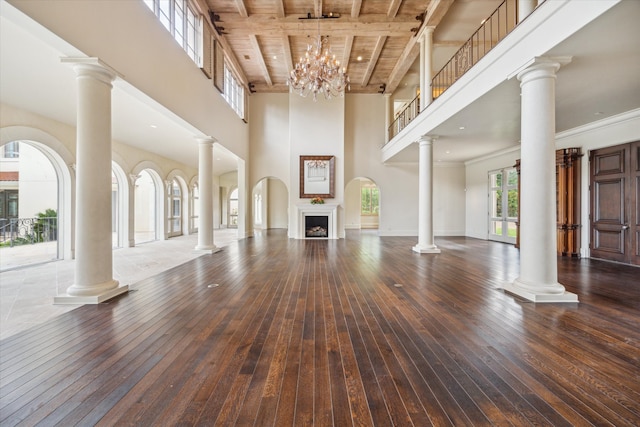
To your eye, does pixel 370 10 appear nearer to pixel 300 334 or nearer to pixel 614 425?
pixel 300 334

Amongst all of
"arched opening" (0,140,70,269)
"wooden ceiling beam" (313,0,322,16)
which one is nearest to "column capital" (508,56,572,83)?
"wooden ceiling beam" (313,0,322,16)

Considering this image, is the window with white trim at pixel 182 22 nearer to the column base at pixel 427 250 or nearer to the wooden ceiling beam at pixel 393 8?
the wooden ceiling beam at pixel 393 8

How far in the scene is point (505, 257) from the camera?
7031mm

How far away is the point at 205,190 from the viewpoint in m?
7.89

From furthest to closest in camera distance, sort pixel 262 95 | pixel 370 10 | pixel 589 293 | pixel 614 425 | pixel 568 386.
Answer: pixel 262 95
pixel 370 10
pixel 589 293
pixel 568 386
pixel 614 425

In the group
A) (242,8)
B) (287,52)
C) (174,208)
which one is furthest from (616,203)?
(174,208)

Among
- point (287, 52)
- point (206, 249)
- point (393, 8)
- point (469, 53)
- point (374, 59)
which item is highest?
point (393, 8)

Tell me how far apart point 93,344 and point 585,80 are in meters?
6.86

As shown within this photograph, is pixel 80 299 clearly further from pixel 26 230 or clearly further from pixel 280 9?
pixel 280 9

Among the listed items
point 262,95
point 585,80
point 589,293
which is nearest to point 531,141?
point 585,80

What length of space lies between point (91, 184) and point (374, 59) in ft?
30.3

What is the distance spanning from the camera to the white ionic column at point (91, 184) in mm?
3584

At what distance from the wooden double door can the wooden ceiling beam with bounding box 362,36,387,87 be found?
20.8 feet

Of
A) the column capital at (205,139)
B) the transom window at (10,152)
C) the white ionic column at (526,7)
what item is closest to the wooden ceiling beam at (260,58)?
the column capital at (205,139)
